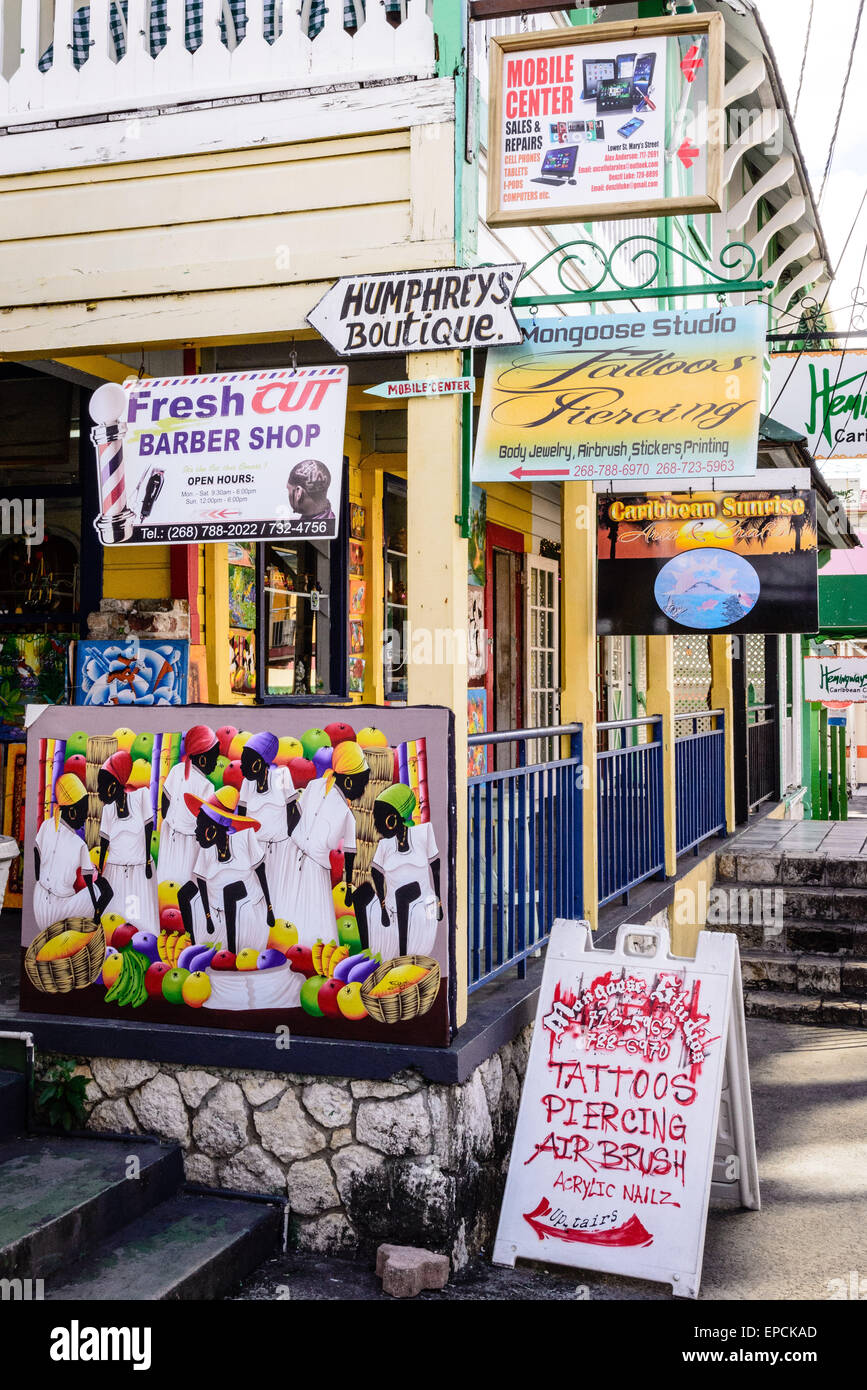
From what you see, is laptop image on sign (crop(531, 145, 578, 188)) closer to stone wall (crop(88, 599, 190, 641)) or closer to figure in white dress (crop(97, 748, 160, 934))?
figure in white dress (crop(97, 748, 160, 934))

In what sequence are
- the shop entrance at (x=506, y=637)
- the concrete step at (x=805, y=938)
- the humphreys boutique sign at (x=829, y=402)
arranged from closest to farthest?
the concrete step at (x=805, y=938) → the shop entrance at (x=506, y=637) → the humphreys boutique sign at (x=829, y=402)

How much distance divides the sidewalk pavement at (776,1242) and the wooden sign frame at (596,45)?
12.6 ft

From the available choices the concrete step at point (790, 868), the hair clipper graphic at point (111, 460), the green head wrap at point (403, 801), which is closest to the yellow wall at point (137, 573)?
the hair clipper graphic at point (111, 460)

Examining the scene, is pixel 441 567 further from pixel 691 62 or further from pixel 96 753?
pixel 691 62

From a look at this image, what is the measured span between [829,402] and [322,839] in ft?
26.9

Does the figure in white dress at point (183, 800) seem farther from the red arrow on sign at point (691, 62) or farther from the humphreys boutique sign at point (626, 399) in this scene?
the red arrow on sign at point (691, 62)

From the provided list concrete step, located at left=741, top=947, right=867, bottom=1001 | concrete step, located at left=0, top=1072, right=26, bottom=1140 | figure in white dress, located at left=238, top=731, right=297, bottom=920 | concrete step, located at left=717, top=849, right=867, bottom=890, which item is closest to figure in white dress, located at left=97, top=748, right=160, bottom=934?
figure in white dress, located at left=238, top=731, right=297, bottom=920

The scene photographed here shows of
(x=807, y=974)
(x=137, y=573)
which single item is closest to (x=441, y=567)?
(x=137, y=573)

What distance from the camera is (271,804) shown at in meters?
4.55

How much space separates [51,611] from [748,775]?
24.5ft

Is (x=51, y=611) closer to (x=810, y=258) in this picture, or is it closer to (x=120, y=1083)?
(x=120, y=1083)

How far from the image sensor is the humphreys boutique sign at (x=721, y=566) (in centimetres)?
734
